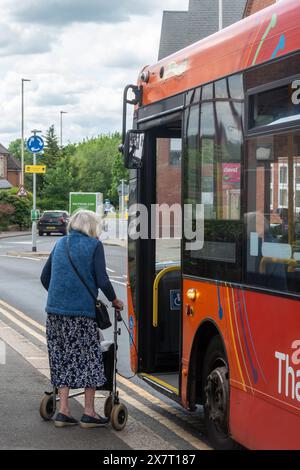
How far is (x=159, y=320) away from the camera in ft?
27.2

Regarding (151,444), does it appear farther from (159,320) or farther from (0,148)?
(0,148)

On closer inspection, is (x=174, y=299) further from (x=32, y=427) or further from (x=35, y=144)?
(x=35, y=144)

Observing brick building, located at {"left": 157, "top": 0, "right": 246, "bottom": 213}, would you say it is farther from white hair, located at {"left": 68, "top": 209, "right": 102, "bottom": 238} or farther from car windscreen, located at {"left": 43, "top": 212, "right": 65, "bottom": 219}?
white hair, located at {"left": 68, "top": 209, "right": 102, "bottom": 238}

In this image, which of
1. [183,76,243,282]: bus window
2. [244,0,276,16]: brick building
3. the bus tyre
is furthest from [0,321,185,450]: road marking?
[244,0,276,16]: brick building

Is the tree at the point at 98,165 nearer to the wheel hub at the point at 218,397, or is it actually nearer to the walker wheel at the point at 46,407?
the walker wheel at the point at 46,407

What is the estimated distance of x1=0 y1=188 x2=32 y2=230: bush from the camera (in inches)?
2837

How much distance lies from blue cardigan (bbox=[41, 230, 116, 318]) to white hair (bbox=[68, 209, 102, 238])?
0.04m

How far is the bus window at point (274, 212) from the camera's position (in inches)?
207

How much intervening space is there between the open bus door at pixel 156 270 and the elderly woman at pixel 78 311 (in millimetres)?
986

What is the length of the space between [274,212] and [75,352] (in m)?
2.40

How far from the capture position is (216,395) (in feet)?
21.4

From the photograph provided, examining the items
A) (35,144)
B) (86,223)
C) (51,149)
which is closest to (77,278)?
(86,223)

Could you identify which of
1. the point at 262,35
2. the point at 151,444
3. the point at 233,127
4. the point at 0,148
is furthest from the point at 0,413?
the point at 0,148

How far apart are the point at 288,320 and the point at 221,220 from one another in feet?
4.20
